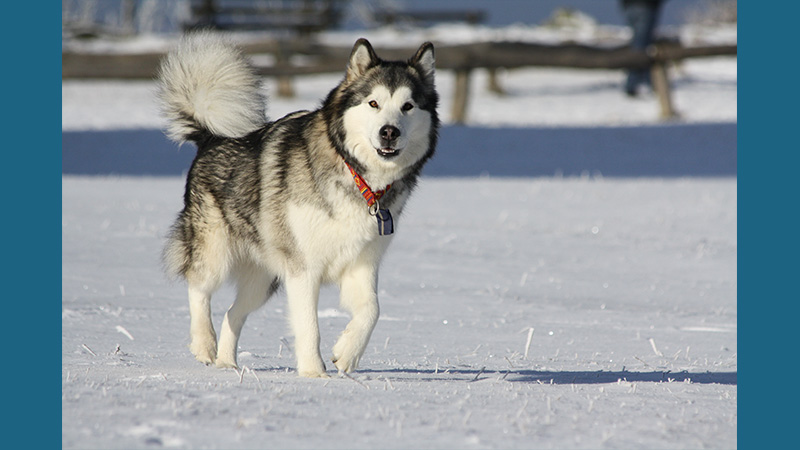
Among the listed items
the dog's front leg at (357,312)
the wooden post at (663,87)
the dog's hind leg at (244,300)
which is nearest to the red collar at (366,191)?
the dog's front leg at (357,312)

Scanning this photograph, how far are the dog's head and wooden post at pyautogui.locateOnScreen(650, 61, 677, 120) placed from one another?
1202cm

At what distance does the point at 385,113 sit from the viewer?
3.81 metres

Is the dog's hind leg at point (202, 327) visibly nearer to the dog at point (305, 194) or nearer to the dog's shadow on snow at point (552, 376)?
the dog at point (305, 194)

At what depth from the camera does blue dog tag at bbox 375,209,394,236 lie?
3.85 metres

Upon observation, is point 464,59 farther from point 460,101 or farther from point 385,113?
point 385,113

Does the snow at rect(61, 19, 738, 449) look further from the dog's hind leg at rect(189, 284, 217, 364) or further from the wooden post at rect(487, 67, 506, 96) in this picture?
the wooden post at rect(487, 67, 506, 96)

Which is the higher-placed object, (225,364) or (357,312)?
(357,312)

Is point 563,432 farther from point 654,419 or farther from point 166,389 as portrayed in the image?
point 166,389

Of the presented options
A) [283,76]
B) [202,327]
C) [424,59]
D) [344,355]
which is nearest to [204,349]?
[202,327]

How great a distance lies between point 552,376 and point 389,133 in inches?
51.4

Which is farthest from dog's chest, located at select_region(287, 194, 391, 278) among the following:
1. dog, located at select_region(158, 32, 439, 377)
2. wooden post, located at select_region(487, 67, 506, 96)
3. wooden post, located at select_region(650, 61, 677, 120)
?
wooden post, located at select_region(487, 67, 506, 96)

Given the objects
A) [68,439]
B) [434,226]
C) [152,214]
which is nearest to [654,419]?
A: [68,439]

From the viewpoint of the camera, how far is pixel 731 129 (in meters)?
14.4

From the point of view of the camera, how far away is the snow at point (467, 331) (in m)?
2.76
